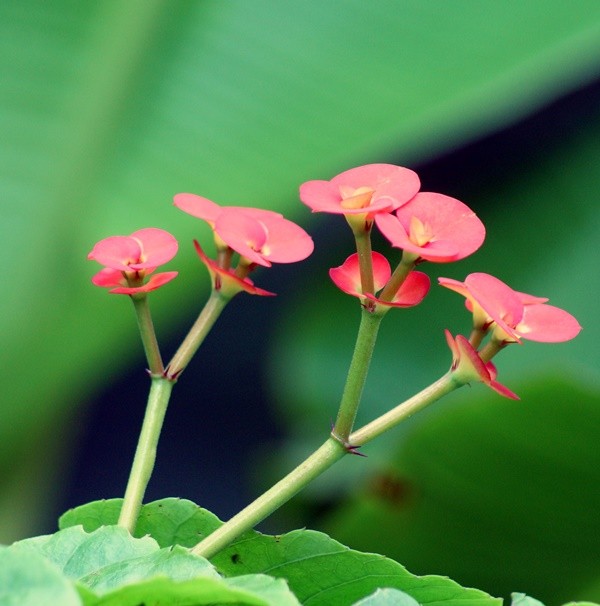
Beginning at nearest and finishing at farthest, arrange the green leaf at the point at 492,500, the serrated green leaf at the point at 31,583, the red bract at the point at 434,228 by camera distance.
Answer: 1. the serrated green leaf at the point at 31,583
2. the red bract at the point at 434,228
3. the green leaf at the point at 492,500

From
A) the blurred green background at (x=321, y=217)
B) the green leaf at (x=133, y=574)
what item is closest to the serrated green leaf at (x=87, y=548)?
the green leaf at (x=133, y=574)

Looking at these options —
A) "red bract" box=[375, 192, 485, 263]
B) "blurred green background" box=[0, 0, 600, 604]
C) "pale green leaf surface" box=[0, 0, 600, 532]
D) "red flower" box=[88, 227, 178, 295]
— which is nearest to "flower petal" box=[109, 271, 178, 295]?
"red flower" box=[88, 227, 178, 295]

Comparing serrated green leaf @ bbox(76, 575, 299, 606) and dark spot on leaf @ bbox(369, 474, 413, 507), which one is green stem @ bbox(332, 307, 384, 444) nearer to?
serrated green leaf @ bbox(76, 575, 299, 606)

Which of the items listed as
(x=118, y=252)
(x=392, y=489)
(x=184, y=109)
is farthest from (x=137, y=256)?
(x=184, y=109)

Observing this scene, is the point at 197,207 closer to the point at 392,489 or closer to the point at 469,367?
the point at 469,367

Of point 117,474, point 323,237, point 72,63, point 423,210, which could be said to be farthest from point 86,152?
point 423,210

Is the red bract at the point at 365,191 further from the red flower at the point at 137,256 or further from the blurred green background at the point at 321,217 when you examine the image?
the blurred green background at the point at 321,217

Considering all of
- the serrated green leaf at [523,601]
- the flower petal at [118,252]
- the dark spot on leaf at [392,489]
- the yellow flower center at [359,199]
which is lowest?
the dark spot on leaf at [392,489]
